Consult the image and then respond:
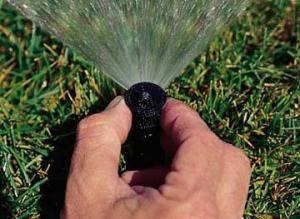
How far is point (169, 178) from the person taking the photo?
6.27ft

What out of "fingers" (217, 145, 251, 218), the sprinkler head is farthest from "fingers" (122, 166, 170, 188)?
"fingers" (217, 145, 251, 218)

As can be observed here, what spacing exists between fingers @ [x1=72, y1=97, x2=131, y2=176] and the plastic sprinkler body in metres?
0.04

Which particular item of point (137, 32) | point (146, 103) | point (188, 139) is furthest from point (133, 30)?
point (188, 139)

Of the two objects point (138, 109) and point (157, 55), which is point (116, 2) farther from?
point (138, 109)

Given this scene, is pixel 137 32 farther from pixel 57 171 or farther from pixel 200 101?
pixel 57 171

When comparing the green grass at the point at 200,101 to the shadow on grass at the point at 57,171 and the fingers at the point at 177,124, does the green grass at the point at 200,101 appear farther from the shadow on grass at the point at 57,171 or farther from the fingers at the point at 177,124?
the fingers at the point at 177,124

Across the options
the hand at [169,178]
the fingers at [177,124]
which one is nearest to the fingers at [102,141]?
the hand at [169,178]

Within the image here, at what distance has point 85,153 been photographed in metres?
2.06

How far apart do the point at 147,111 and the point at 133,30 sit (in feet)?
1.11

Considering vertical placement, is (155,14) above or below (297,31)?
above

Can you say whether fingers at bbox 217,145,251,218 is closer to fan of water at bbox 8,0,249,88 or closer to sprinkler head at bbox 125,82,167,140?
sprinkler head at bbox 125,82,167,140

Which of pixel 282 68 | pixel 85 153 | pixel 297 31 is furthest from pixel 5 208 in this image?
pixel 297 31

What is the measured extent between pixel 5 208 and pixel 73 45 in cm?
59

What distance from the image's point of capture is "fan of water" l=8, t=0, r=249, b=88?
238 centimetres
